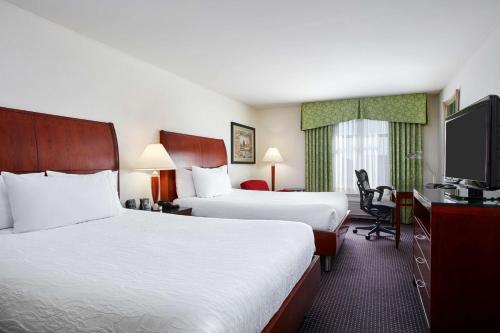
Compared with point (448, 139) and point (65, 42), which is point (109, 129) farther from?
point (448, 139)

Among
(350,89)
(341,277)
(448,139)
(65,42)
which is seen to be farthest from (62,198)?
(350,89)

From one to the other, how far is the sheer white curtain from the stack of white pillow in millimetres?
2949

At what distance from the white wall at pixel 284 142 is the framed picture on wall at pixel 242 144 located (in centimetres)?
34

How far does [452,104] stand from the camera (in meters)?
4.53

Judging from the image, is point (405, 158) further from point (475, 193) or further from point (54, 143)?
point (54, 143)

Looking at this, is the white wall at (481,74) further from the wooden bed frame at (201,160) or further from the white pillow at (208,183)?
the white pillow at (208,183)

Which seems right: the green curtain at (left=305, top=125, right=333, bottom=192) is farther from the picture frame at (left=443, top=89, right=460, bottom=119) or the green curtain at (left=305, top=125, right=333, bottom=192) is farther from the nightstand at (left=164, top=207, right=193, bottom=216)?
the nightstand at (left=164, top=207, right=193, bottom=216)

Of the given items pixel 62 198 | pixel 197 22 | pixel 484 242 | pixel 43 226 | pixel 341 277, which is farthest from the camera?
pixel 341 277

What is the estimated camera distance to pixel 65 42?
9.22 feet

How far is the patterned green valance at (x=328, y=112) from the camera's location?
5871 mm

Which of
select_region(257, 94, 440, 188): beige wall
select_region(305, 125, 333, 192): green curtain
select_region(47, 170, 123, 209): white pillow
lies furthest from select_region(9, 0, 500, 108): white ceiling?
select_region(257, 94, 440, 188): beige wall

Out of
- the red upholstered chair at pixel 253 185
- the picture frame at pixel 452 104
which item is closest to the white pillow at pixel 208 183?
the red upholstered chair at pixel 253 185

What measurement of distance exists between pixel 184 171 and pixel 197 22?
6.50 feet

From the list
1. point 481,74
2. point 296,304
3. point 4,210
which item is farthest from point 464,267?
point 4,210
